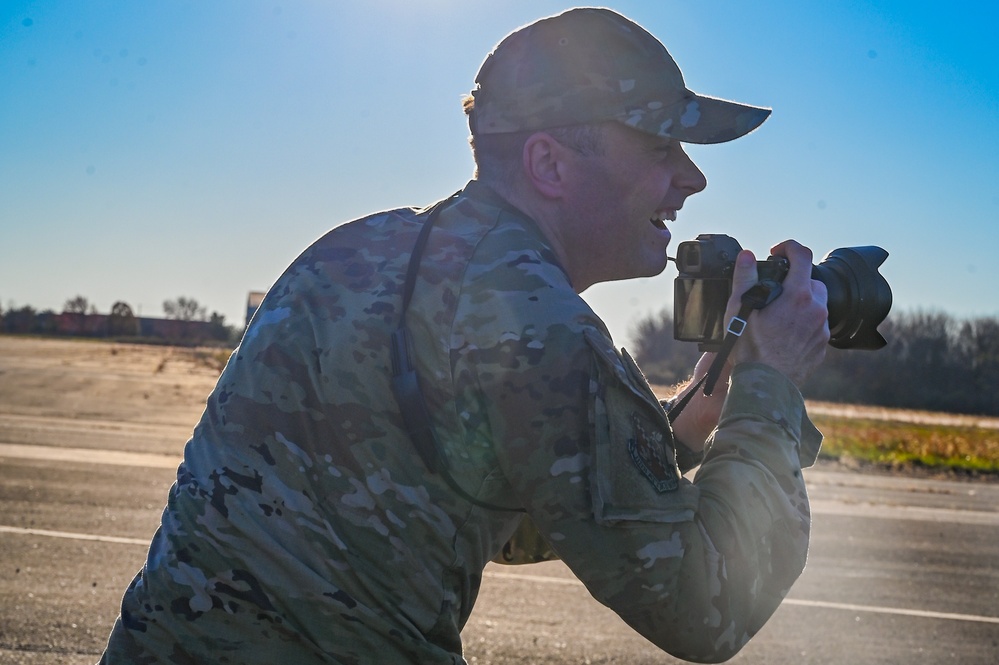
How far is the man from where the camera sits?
1.56 metres

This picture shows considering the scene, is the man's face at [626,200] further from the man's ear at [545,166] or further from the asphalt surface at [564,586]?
the asphalt surface at [564,586]

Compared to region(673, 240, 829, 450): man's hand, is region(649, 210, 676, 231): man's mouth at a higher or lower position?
higher

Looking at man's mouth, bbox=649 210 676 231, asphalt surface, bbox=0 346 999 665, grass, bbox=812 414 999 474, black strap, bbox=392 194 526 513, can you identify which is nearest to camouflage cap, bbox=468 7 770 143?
man's mouth, bbox=649 210 676 231

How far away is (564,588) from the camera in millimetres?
7520

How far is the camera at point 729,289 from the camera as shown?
204cm

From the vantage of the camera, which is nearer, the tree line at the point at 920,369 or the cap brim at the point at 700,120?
the cap brim at the point at 700,120

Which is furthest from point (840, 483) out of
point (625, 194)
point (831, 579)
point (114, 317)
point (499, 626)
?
point (114, 317)

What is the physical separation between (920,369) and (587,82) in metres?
76.1

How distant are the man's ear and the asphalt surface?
4399 mm

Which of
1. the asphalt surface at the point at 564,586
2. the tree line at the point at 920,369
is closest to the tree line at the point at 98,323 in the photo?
the tree line at the point at 920,369

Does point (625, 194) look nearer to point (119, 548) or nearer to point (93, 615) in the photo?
point (93, 615)

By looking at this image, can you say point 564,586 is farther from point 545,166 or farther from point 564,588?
point 545,166

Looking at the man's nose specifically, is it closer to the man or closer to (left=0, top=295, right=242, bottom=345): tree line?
the man

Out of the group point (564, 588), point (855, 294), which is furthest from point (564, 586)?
point (855, 294)
